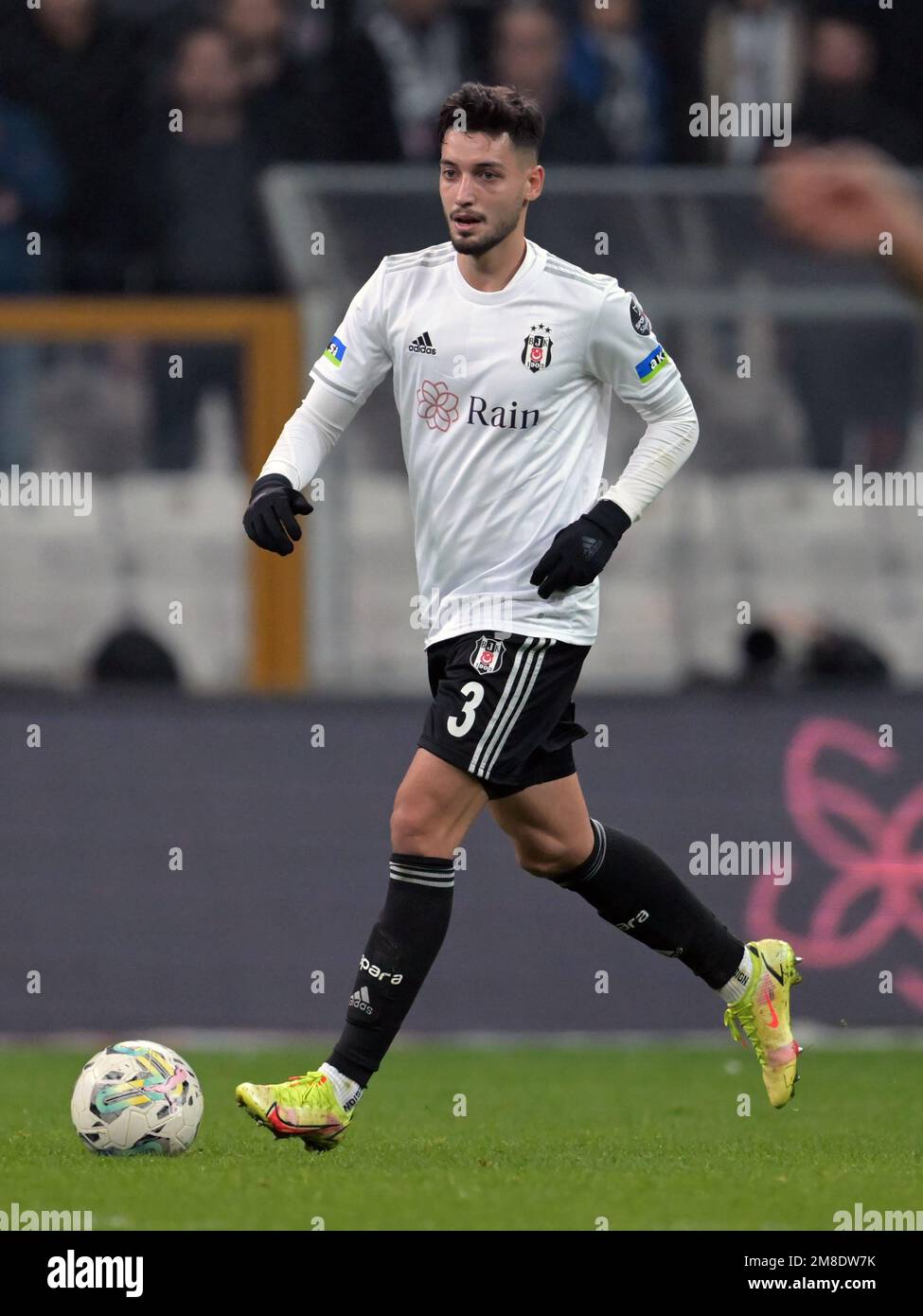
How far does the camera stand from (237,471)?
8891 mm

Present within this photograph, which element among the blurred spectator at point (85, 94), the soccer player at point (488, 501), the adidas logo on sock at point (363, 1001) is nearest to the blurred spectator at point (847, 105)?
the blurred spectator at point (85, 94)

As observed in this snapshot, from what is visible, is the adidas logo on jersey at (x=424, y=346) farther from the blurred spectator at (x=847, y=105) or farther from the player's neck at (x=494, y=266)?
the blurred spectator at (x=847, y=105)

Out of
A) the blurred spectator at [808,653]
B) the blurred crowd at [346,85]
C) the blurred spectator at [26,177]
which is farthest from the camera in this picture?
the blurred crowd at [346,85]

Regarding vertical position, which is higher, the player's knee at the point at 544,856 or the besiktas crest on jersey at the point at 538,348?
the besiktas crest on jersey at the point at 538,348

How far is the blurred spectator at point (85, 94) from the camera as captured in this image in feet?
33.0

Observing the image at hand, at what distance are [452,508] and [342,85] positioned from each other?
5.41 m

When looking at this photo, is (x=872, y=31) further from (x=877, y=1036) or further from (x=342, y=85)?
(x=877, y=1036)

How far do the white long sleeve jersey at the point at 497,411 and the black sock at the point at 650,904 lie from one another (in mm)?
567

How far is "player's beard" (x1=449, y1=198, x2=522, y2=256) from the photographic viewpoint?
5.23 metres
